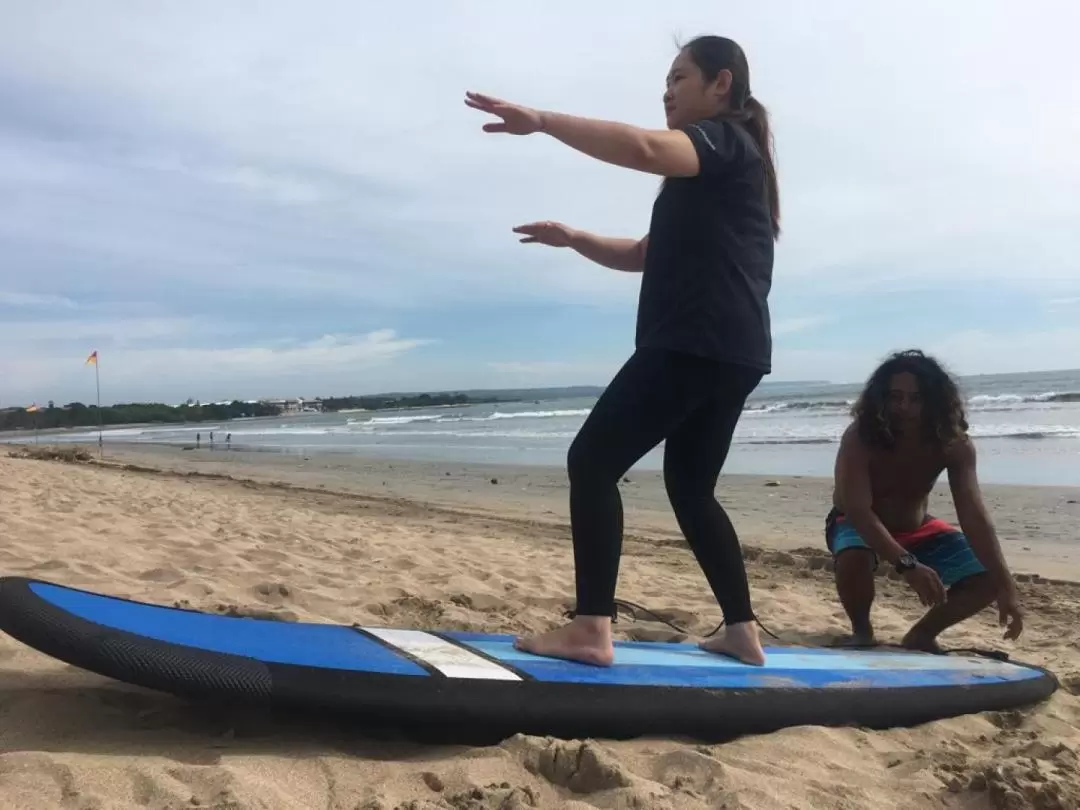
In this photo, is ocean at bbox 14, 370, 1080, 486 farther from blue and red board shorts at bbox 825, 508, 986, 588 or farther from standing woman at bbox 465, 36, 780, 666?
standing woman at bbox 465, 36, 780, 666

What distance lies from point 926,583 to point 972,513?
443mm

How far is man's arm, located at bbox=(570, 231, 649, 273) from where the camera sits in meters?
2.96

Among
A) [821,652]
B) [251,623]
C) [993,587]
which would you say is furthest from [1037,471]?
[251,623]

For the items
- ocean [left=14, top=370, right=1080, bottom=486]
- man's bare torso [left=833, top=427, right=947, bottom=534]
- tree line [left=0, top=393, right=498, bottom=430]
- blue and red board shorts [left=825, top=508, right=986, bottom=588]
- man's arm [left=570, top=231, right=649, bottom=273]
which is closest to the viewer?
man's arm [left=570, top=231, right=649, bottom=273]

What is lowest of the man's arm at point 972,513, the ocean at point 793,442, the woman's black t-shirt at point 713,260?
the ocean at point 793,442

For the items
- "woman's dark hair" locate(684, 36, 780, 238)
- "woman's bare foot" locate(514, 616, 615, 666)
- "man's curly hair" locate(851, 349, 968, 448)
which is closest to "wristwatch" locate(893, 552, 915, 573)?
"man's curly hair" locate(851, 349, 968, 448)

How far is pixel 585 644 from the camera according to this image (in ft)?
7.70

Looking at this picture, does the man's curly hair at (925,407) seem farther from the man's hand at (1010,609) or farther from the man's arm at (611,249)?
the man's arm at (611,249)

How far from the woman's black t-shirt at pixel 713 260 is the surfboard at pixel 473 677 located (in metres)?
0.94

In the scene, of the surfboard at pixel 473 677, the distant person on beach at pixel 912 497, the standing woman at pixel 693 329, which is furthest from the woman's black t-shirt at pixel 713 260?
the distant person on beach at pixel 912 497

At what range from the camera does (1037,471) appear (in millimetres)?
10453

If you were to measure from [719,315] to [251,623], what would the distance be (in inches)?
63.6

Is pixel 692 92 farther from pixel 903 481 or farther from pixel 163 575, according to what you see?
pixel 163 575

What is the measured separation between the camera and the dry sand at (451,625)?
1.76 meters
